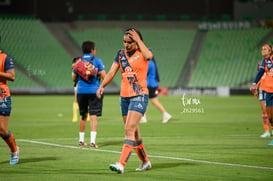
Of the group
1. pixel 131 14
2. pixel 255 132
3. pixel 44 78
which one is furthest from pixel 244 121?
pixel 131 14

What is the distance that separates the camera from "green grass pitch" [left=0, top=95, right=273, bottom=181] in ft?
32.3

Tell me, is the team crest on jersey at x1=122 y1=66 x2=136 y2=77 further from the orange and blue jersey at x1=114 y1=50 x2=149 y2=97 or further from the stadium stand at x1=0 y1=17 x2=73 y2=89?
the stadium stand at x1=0 y1=17 x2=73 y2=89

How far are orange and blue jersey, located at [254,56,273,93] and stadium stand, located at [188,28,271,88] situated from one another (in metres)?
33.6

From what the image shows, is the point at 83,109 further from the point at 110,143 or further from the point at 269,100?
the point at 269,100

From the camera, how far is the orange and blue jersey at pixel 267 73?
47.4ft

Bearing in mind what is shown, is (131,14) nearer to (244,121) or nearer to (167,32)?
(167,32)

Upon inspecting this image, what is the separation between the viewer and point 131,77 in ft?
32.2

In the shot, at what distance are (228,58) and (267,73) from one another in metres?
36.4

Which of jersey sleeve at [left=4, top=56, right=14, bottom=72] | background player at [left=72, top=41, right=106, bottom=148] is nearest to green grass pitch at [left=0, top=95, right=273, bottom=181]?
background player at [left=72, top=41, right=106, bottom=148]

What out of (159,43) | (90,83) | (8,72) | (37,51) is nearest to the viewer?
(8,72)

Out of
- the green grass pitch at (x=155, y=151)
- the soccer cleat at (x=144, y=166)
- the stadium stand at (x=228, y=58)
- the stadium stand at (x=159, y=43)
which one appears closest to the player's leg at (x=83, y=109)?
the green grass pitch at (x=155, y=151)

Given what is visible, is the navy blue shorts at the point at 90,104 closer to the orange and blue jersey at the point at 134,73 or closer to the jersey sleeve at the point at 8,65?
the jersey sleeve at the point at 8,65

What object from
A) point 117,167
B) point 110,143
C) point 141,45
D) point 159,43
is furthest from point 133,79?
point 159,43

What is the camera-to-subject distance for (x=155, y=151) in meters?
13.1
